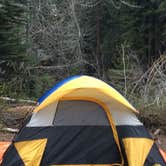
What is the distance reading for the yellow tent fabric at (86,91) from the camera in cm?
507

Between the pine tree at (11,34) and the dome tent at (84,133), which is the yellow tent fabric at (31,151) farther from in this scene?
the pine tree at (11,34)

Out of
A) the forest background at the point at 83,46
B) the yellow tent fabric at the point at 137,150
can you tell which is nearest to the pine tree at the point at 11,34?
the forest background at the point at 83,46

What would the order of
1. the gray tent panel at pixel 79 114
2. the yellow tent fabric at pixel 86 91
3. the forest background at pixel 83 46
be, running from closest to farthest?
the yellow tent fabric at pixel 86 91 → the gray tent panel at pixel 79 114 → the forest background at pixel 83 46

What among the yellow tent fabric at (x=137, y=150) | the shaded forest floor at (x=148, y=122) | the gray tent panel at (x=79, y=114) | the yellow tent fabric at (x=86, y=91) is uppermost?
the yellow tent fabric at (x=86, y=91)

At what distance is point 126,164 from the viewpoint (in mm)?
5543

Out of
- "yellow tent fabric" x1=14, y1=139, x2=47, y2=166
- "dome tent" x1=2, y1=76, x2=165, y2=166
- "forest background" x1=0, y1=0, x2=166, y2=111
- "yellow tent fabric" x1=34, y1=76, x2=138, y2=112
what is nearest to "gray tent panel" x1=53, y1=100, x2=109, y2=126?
"dome tent" x1=2, y1=76, x2=165, y2=166

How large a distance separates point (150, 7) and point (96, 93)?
16.5 meters

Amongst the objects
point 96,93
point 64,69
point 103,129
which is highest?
point 96,93

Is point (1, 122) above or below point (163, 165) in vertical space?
below

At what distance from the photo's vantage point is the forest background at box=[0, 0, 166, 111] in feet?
→ 34.4

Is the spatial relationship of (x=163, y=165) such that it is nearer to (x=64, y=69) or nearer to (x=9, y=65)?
(x=9, y=65)

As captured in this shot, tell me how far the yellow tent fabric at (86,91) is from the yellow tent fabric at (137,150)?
468 mm

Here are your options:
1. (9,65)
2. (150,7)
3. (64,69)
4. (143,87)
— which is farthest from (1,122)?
(150,7)

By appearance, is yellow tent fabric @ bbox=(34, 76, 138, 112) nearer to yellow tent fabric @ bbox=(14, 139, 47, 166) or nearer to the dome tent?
the dome tent
